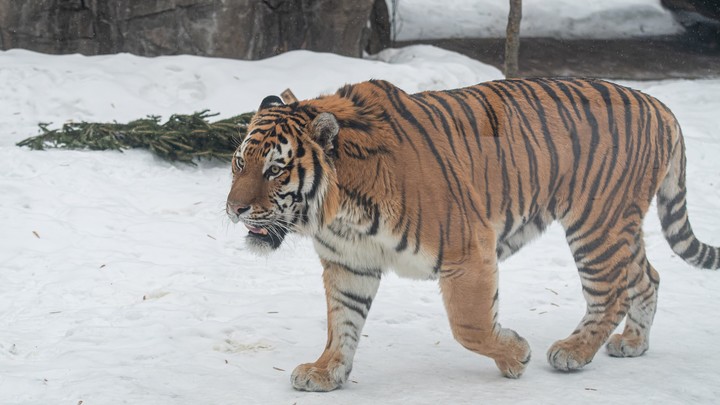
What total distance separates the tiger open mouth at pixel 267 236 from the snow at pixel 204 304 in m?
0.71

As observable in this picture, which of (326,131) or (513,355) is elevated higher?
(326,131)

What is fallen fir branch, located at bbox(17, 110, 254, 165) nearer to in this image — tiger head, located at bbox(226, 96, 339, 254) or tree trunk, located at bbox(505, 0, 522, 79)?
tiger head, located at bbox(226, 96, 339, 254)

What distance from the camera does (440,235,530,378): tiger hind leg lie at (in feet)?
12.8

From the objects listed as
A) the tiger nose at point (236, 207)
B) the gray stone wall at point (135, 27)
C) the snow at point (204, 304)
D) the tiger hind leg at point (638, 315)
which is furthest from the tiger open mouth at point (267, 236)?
the gray stone wall at point (135, 27)

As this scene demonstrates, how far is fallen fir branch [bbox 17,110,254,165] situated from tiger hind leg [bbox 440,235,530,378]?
4135mm

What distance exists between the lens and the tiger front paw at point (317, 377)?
411cm

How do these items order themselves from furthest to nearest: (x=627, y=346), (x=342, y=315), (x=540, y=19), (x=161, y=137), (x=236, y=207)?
(x=540, y=19), (x=161, y=137), (x=627, y=346), (x=342, y=315), (x=236, y=207)

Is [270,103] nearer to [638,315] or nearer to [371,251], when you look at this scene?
[371,251]

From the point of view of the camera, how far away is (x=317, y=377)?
411cm

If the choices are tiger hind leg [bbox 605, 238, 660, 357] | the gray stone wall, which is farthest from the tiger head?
the gray stone wall

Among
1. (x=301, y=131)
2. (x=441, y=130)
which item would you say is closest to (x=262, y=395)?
(x=301, y=131)

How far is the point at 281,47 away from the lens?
1134 cm

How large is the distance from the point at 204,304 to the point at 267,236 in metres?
1.58

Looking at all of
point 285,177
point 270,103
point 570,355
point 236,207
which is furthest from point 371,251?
point 570,355
